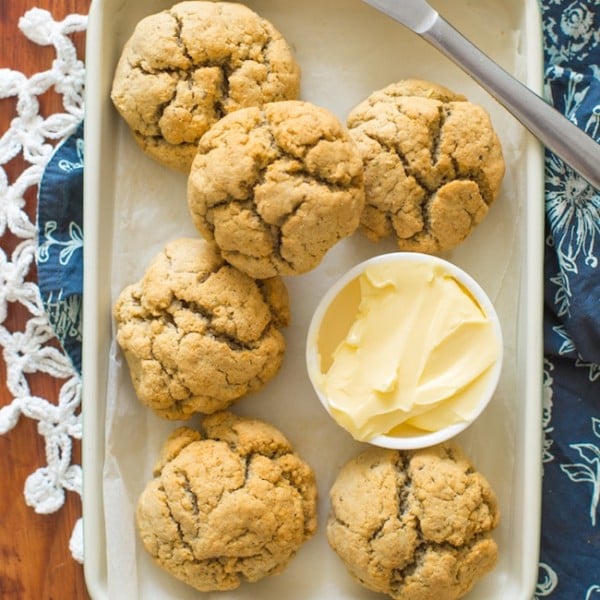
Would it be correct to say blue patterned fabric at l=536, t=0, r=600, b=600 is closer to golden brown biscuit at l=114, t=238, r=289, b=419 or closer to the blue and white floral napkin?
the blue and white floral napkin

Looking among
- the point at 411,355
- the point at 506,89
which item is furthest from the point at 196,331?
the point at 506,89

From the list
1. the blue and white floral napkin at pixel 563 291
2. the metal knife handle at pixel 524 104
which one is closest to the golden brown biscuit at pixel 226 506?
the blue and white floral napkin at pixel 563 291

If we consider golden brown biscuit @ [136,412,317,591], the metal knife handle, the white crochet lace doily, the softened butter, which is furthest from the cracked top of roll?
golden brown biscuit @ [136,412,317,591]

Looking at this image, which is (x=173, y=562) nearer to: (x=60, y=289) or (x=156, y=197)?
(x=60, y=289)

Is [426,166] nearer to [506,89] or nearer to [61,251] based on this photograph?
[506,89]

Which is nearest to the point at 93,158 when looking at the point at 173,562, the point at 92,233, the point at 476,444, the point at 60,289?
the point at 92,233

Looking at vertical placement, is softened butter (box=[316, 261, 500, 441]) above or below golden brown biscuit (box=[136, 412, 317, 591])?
above
